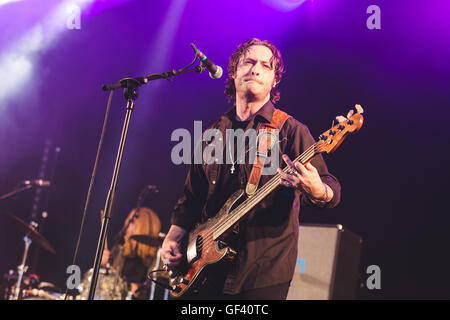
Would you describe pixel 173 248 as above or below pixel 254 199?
below

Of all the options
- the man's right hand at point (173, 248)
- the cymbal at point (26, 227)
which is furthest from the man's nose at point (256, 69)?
the cymbal at point (26, 227)

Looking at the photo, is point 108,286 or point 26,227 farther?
point 108,286

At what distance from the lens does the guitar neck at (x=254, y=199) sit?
2.32 meters

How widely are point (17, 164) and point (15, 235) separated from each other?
1351mm

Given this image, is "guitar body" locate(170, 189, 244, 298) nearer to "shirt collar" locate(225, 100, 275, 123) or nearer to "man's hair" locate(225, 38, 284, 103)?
"shirt collar" locate(225, 100, 275, 123)

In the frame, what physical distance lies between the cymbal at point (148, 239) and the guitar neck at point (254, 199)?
3619 millimetres

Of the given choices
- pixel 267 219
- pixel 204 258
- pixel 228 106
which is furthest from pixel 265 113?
pixel 228 106

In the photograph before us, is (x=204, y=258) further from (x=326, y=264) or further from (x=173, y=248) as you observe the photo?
(x=326, y=264)

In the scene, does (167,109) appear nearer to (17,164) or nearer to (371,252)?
(17,164)

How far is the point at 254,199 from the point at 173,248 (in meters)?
0.79

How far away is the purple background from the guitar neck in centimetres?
219

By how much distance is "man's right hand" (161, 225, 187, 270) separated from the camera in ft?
9.11

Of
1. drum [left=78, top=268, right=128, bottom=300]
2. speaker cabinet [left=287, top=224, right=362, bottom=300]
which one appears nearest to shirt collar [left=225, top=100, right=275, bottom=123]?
speaker cabinet [left=287, top=224, right=362, bottom=300]

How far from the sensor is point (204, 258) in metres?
2.53
